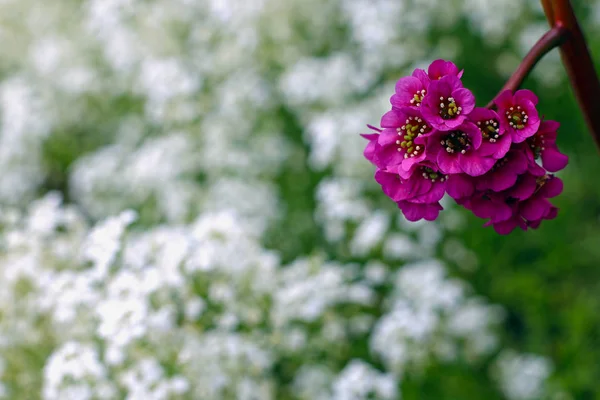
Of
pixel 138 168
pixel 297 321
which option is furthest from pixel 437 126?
pixel 138 168

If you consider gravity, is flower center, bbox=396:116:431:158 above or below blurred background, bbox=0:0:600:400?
below

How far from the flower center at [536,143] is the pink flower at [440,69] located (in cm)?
15

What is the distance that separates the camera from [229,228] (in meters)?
2.30

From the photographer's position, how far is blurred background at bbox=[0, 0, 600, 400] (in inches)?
84.0

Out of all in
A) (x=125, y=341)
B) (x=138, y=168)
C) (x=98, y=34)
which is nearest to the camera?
(x=125, y=341)

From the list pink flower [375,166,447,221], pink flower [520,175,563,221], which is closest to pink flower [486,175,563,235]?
pink flower [520,175,563,221]

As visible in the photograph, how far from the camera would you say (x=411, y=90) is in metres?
1.05

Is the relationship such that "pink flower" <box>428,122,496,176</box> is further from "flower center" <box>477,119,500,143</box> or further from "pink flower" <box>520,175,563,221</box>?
"pink flower" <box>520,175,563,221</box>

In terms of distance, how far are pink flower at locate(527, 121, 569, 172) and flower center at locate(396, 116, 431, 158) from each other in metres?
0.17

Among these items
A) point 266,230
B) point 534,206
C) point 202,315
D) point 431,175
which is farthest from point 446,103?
point 266,230

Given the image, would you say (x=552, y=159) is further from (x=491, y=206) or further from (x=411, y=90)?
(x=411, y=90)

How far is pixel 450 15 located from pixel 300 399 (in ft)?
7.18

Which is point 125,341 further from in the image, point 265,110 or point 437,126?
point 265,110

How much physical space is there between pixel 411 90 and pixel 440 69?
0.20 ft
